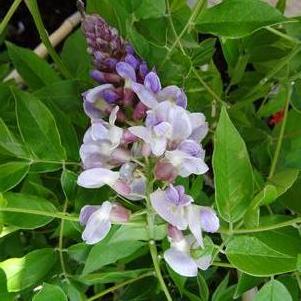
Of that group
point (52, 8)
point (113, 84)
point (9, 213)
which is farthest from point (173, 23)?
point (52, 8)

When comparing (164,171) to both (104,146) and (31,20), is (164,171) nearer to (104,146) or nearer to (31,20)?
(104,146)

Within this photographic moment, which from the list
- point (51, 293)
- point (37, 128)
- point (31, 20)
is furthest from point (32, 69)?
point (31, 20)

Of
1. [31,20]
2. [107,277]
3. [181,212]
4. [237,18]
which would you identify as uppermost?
[237,18]

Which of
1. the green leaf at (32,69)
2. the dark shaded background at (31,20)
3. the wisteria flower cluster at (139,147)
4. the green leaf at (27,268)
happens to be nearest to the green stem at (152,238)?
the wisteria flower cluster at (139,147)

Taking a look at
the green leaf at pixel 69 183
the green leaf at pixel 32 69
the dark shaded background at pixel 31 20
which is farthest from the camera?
the dark shaded background at pixel 31 20

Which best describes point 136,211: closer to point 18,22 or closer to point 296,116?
point 296,116

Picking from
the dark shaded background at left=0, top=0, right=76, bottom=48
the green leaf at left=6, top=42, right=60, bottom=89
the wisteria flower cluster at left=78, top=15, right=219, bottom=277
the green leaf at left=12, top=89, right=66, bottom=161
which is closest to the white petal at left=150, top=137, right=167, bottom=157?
the wisteria flower cluster at left=78, top=15, right=219, bottom=277

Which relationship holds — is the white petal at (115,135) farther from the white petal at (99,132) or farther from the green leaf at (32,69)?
the green leaf at (32,69)
